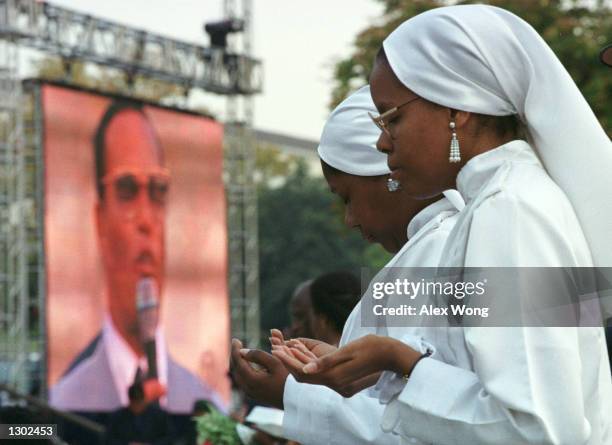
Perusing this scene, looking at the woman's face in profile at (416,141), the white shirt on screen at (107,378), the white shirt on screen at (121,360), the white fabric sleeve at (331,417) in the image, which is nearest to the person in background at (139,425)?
the white shirt on screen at (107,378)

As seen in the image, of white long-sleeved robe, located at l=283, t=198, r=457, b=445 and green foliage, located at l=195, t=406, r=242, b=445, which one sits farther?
green foliage, located at l=195, t=406, r=242, b=445

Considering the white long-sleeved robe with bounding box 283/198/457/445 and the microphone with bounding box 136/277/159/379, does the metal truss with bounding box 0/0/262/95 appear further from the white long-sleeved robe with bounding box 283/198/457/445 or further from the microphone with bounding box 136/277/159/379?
the white long-sleeved robe with bounding box 283/198/457/445

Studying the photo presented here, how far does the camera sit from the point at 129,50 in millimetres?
19344

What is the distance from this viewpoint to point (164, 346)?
18.8 m

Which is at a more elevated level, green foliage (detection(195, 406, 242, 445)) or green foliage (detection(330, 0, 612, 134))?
green foliage (detection(330, 0, 612, 134))

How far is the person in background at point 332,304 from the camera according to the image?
4.84 metres

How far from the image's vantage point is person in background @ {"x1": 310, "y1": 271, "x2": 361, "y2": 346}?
4840 millimetres

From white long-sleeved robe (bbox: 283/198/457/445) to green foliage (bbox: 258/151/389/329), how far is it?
140 feet

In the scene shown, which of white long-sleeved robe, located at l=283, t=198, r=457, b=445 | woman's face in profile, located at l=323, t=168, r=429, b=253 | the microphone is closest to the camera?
white long-sleeved robe, located at l=283, t=198, r=457, b=445

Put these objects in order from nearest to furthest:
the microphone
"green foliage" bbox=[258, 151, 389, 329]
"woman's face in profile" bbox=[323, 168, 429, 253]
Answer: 1. "woman's face in profile" bbox=[323, 168, 429, 253]
2. the microphone
3. "green foliage" bbox=[258, 151, 389, 329]

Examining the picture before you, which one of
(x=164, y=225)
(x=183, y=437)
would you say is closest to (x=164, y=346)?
(x=164, y=225)

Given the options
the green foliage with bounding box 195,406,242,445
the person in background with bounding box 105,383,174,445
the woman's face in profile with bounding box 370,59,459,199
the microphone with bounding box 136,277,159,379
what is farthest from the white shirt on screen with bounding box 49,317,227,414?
the woman's face in profile with bounding box 370,59,459,199

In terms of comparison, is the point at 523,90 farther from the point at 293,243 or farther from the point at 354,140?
the point at 293,243

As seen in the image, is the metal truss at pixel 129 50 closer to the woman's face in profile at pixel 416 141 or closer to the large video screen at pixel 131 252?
the large video screen at pixel 131 252
